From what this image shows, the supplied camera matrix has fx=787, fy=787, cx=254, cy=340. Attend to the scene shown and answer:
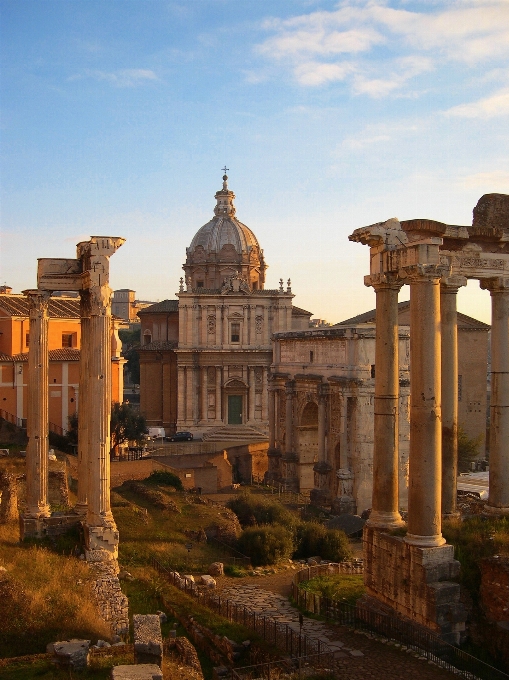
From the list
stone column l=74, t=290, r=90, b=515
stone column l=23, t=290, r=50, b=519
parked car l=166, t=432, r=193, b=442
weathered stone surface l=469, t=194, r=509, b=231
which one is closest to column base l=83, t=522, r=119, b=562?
stone column l=74, t=290, r=90, b=515

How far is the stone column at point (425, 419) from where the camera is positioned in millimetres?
12594

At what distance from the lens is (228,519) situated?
2458cm

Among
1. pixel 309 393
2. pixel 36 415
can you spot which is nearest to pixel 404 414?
pixel 309 393

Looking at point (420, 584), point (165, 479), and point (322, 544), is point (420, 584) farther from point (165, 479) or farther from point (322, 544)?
point (165, 479)

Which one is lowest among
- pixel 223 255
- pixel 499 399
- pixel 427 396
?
→ pixel 499 399

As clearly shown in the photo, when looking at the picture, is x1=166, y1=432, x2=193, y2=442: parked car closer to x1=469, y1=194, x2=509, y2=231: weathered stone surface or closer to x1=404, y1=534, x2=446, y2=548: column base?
x1=469, y1=194, x2=509, y2=231: weathered stone surface

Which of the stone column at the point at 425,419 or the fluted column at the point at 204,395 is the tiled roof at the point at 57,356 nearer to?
the fluted column at the point at 204,395

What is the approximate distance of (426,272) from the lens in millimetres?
12820

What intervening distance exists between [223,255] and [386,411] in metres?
39.4

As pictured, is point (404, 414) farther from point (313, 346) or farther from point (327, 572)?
point (327, 572)

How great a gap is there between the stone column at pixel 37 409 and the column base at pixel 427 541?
27.2ft

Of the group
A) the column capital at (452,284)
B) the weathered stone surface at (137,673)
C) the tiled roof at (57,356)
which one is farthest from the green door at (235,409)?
the weathered stone surface at (137,673)

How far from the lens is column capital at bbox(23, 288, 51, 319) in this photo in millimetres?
16906

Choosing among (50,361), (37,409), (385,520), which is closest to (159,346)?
(50,361)
